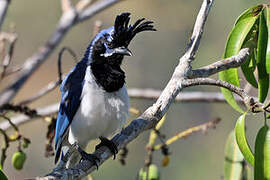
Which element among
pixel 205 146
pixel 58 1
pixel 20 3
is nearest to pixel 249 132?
pixel 205 146

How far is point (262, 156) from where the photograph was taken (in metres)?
2.00

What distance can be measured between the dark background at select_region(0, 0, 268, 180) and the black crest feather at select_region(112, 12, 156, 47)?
481 centimetres

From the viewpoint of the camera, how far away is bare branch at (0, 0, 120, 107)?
3.77 m

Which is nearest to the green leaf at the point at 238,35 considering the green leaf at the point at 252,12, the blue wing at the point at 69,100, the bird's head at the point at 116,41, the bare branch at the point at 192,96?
the green leaf at the point at 252,12

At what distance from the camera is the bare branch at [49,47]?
12.4 ft

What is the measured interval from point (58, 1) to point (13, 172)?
148 inches

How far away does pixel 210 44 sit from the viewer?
9.12 meters

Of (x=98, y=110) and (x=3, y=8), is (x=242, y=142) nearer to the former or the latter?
(x=98, y=110)

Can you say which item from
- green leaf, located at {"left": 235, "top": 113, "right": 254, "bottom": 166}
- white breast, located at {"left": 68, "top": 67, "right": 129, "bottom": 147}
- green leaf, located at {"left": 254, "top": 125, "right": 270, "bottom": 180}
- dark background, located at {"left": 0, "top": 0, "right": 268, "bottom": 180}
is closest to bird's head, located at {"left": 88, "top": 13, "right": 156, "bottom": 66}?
Result: white breast, located at {"left": 68, "top": 67, "right": 129, "bottom": 147}

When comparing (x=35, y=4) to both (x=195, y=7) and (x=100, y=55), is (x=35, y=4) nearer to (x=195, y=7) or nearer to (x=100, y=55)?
(x=195, y=7)

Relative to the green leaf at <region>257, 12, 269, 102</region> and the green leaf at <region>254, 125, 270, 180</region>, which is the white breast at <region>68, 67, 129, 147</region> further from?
the green leaf at <region>254, 125, 270, 180</region>

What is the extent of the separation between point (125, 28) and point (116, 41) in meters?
0.12

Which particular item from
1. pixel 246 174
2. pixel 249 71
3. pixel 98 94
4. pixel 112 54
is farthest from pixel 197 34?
pixel 246 174

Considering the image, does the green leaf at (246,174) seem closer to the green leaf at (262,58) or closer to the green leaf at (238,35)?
the green leaf at (238,35)
